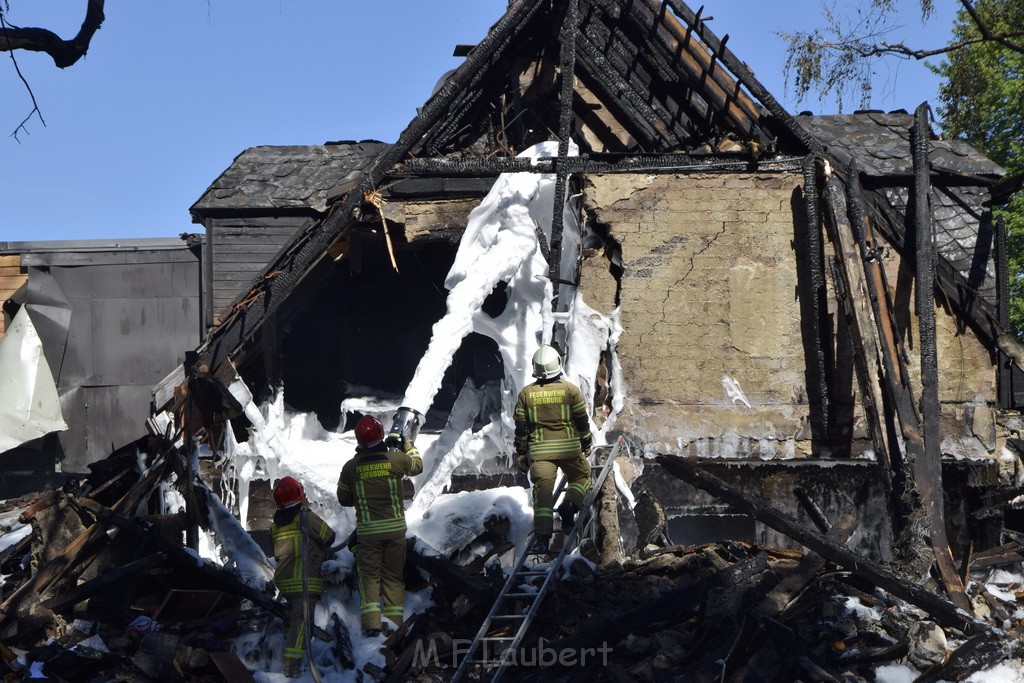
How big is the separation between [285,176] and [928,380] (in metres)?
7.31

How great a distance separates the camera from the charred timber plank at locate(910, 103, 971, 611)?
7.21m

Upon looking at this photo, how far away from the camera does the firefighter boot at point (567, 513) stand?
7.65m

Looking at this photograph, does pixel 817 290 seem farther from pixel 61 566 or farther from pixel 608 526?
pixel 61 566

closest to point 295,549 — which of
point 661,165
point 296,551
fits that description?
point 296,551

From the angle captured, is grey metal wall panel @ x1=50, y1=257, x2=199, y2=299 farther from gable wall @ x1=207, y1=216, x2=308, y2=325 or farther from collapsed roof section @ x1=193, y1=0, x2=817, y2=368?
collapsed roof section @ x1=193, y1=0, x2=817, y2=368

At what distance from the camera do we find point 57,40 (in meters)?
5.42

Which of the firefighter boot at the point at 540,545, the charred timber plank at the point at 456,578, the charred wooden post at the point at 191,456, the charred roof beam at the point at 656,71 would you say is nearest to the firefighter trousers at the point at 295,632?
the charred timber plank at the point at 456,578

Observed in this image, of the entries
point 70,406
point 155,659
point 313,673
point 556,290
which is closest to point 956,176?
point 556,290

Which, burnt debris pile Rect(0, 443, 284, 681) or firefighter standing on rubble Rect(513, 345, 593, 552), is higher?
firefighter standing on rubble Rect(513, 345, 593, 552)

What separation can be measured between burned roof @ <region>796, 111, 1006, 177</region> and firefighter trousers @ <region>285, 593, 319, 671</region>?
6662 mm

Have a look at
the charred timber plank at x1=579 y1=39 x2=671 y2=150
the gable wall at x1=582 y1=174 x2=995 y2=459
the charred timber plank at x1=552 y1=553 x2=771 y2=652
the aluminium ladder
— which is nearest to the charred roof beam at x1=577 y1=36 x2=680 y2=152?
the charred timber plank at x1=579 y1=39 x2=671 y2=150

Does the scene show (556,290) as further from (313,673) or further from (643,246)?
(313,673)

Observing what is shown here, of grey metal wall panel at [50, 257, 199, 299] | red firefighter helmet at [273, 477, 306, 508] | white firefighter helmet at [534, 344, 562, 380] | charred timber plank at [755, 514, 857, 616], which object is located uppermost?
grey metal wall panel at [50, 257, 199, 299]

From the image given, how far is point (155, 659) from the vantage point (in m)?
6.83
